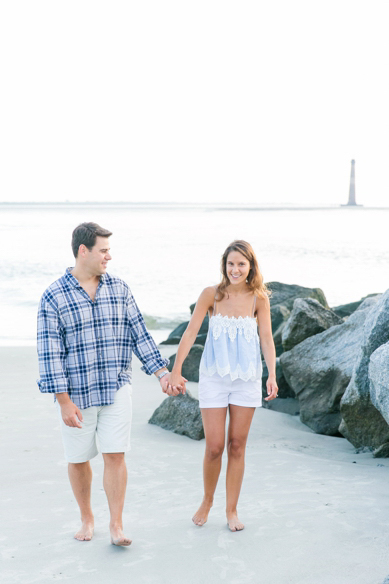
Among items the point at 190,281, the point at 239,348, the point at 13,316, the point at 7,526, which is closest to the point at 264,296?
the point at 239,348

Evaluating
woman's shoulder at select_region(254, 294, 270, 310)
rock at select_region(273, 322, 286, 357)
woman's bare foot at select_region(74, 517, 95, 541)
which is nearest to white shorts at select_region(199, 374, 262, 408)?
woman's shoulder at select_region(254, 294, 270, 310)

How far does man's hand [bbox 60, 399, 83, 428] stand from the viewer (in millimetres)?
3539

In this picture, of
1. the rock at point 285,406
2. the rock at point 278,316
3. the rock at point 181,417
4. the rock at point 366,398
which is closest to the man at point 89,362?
the rock at point 366,398

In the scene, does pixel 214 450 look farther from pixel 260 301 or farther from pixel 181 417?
pixel 181 417

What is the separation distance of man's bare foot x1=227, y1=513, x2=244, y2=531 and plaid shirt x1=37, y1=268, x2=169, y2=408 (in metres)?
0.98

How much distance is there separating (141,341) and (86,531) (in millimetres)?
1092

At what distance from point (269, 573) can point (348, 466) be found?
195 cm

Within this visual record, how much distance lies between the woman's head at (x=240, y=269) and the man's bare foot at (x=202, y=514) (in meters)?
1.21

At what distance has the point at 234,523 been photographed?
12.7 feet

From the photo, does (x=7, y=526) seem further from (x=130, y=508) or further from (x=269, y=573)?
(x=269, y=573)

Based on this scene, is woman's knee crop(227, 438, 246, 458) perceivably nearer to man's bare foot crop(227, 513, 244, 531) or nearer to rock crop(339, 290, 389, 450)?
man's bare foot crop(227, 513, 244, 531)

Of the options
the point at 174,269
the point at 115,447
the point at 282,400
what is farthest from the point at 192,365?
the point at 174,269

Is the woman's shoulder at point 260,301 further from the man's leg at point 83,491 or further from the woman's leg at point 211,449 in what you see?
the man's leg at point 83,491

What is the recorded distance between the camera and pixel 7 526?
405 centimetres
